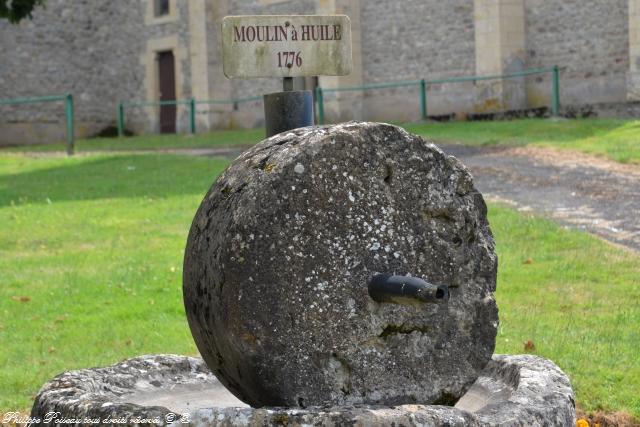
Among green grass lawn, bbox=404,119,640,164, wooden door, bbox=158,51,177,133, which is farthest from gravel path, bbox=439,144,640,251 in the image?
wooden door, bbox=158,51,177,133

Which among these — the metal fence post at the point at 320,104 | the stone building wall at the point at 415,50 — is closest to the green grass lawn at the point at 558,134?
the stone building wall at the point at 415,50

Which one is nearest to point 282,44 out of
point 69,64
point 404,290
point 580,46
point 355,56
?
point 404,290

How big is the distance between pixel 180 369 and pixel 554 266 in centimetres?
500

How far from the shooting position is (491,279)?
13.6 ft

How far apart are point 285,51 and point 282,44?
45mm

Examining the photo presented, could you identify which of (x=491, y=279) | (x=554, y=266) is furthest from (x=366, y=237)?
(x=554, y=266)

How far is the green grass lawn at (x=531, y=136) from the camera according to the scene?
1641 centimetres

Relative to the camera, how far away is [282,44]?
20.7ft

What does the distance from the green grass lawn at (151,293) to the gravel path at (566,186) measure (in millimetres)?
510

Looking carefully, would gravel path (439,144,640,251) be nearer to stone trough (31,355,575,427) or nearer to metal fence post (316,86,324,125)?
stone trough (31,355,575,427)

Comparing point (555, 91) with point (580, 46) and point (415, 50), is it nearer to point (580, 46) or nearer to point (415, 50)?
point (580, 46)

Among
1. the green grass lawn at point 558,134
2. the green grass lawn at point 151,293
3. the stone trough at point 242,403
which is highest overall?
the green grass lawn at point 558,134

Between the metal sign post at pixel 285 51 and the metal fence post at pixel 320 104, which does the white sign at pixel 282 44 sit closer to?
the metal sign post at pixel 285 51

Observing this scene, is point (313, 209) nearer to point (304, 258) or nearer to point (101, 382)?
point (304, 258)
